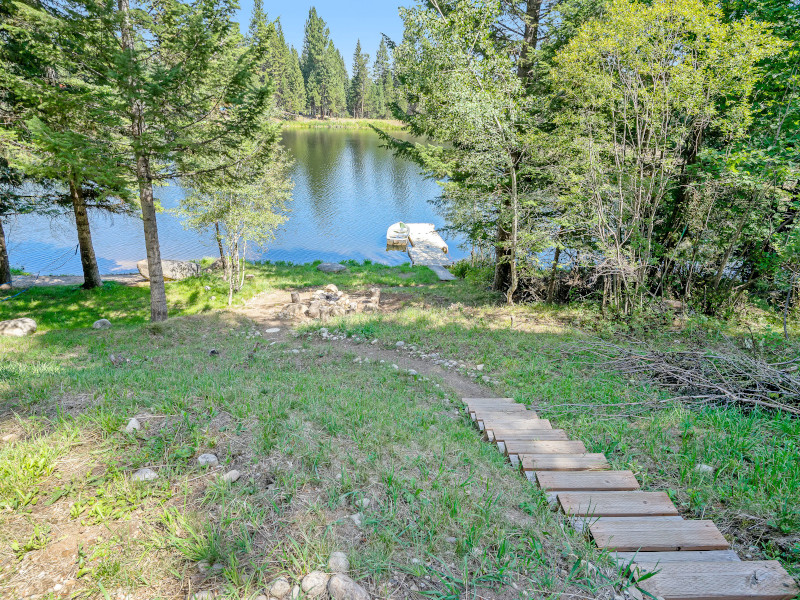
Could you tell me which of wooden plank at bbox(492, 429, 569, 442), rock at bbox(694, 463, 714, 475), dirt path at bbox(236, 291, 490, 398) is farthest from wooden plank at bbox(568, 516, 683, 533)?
dirt path at bbox(236, 291, 490, 398)

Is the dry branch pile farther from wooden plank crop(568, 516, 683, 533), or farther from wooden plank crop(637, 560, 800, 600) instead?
wooden plank crop(637, 560, 800, 600)

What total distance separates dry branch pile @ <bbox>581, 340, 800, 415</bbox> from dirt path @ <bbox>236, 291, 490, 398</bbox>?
2.44 metres

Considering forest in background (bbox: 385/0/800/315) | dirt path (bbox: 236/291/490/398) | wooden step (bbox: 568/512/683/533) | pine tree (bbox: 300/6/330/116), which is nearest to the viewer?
wooden step (bbox: 568/512/683/533)

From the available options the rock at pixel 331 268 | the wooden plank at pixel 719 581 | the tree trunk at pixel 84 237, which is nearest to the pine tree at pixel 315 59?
the rock at pixel 331 268

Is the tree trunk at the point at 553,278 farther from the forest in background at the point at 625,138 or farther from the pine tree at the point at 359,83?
the pine tree at the point at 359,83

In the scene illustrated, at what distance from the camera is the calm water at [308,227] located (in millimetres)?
23234

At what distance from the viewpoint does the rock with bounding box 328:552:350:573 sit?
240cm

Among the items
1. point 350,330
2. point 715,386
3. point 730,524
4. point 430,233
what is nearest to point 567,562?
point 730,524

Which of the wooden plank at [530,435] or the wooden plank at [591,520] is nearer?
the wooden plank at [591,520]

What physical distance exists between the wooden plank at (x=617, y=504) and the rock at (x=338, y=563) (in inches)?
67.4

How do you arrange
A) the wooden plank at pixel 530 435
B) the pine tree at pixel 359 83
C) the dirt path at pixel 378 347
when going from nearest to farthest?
the wooden plank at pixel 530 435, the dirt path at pixel 378 347, the pine tree at pixel 359 83

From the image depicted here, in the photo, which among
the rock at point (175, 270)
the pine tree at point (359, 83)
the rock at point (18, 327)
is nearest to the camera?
the rock at point (18, 327)

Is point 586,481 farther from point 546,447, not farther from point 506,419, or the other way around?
point 506,419

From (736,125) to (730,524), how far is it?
29.7 feet
